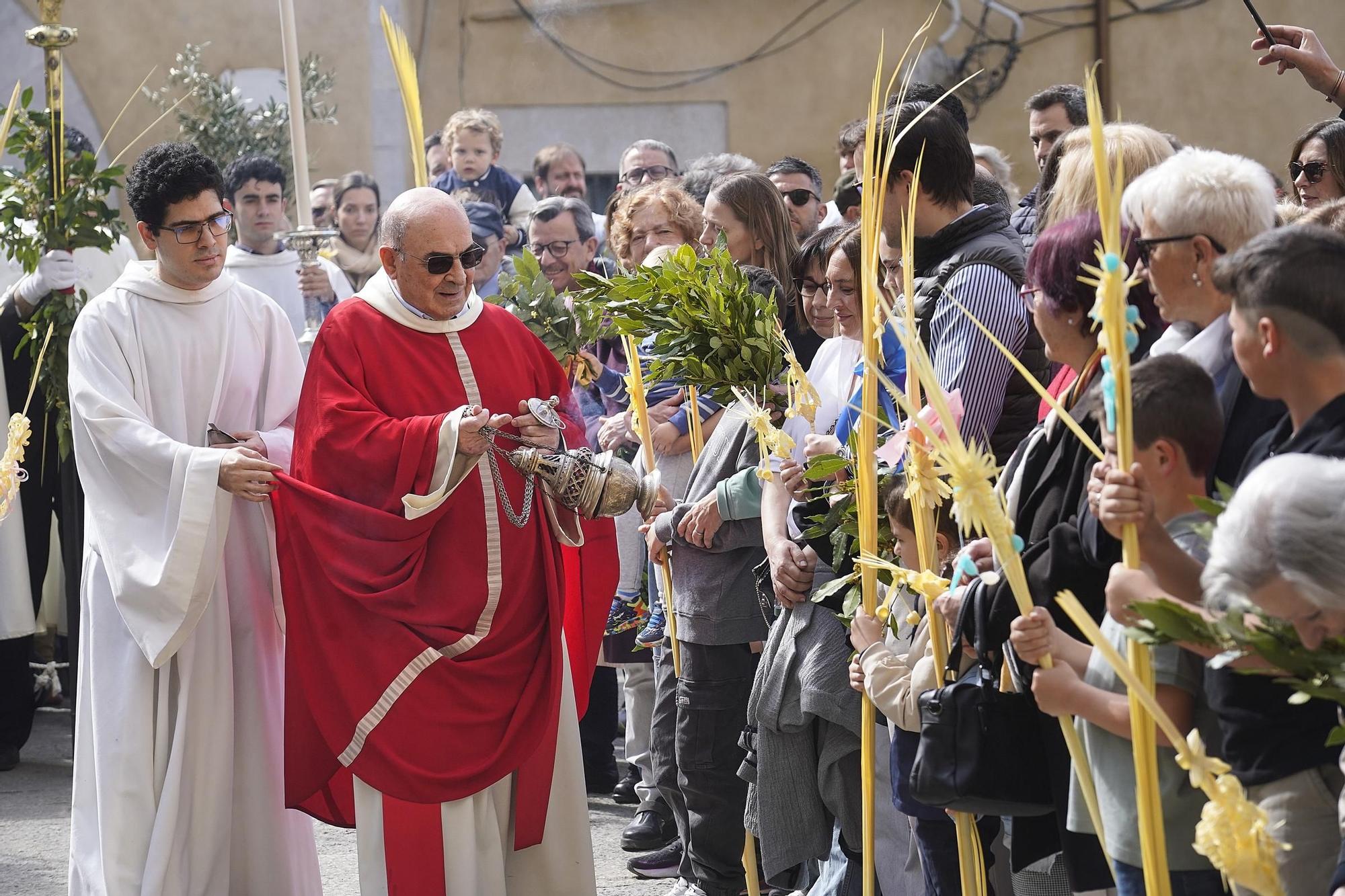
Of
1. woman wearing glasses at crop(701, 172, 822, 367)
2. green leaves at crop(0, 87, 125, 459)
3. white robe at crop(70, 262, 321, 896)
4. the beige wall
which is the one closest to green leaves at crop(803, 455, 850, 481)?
woman wearing glasses at crop(701, 172, 822, 367)

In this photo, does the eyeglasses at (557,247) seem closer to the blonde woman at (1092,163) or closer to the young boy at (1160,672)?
the blonde woman at (1092,163)

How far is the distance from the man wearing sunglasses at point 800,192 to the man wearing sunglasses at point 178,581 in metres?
2.38

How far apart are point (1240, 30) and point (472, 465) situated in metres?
10.7

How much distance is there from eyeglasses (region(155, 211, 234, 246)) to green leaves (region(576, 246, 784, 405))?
4.69 feet

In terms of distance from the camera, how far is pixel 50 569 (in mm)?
8039

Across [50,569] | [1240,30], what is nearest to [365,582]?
[50,569]

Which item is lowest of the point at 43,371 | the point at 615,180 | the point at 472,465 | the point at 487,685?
the point at 487,685

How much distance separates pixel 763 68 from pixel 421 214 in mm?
9508

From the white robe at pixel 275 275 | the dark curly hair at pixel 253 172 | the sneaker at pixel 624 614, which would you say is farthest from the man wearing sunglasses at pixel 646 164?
the sneaker at pixel 624 614

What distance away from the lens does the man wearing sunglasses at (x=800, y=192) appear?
21.8ft

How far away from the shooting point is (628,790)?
6445mm

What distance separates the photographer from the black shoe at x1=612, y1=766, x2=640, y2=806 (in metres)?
6.38

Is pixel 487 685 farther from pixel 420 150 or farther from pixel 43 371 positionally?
pixel 43 371

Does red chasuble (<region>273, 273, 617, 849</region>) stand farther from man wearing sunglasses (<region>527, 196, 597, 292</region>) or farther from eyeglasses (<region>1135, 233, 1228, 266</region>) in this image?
eyeglasses (<region>1135, 233, 1228, 266</region>)
